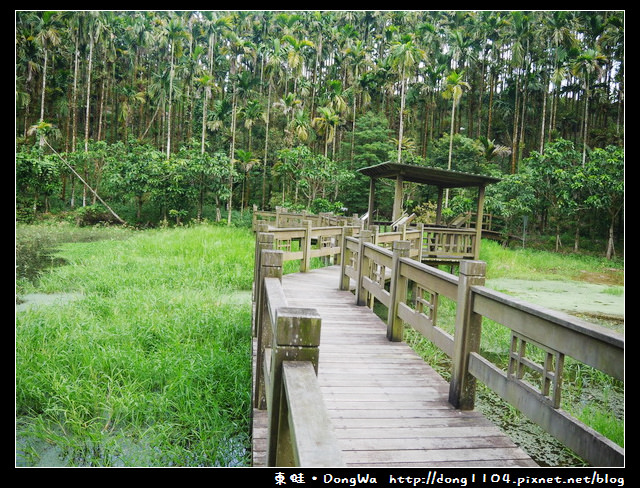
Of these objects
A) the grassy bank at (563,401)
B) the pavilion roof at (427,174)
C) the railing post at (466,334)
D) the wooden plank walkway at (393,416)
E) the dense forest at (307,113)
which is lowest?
the grassy bank at (563,401)

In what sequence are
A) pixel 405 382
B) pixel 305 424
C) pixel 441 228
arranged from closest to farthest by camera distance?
pixel 305 424 → pixel 405 382 → pixel 441 228

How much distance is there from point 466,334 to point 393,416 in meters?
0.78

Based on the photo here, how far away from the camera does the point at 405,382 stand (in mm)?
3990

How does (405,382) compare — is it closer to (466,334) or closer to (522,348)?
(466,334)

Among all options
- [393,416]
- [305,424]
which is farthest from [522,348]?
[305,424]

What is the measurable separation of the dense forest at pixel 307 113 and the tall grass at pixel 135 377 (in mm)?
16781

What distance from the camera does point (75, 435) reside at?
175 inches

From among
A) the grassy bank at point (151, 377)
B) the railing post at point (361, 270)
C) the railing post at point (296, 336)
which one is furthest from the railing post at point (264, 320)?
the railing post at point (361, 270)

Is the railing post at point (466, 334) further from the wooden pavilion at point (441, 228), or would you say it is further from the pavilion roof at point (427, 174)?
the wooden pavilion at point (441, 228)

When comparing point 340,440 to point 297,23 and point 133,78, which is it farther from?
point 133,78

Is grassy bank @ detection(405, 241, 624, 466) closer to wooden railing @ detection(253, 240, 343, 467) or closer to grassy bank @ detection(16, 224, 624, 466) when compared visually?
grassy bank @ detection(16, 224, 624, 466)

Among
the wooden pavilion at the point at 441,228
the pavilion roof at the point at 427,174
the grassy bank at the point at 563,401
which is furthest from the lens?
the wooden pavilion at the point at 441,228

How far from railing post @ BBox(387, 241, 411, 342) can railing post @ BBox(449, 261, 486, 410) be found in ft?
5.19

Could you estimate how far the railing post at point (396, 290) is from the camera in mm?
5125
